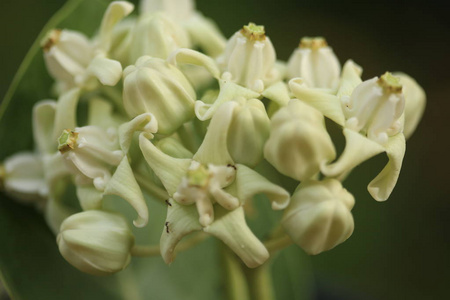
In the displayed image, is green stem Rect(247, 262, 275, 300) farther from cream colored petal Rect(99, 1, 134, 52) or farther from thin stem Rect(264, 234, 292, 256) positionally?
cream colored petal Rect(99, 1, 134, 52)

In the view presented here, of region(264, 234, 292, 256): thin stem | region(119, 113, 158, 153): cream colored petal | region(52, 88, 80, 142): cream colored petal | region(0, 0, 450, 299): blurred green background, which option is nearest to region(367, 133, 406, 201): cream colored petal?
region(264, 234, 292, 256): thin stem

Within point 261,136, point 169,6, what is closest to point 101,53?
point 169,6

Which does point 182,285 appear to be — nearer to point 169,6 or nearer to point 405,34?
point 169,6

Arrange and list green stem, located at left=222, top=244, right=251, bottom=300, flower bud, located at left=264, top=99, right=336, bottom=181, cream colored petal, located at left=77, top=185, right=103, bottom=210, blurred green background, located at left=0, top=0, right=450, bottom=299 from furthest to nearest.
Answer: blurred green background, located at left=0, top=0, right=450, bottom=299
green stem, located at left=222, top=244, right=251, bottom=300
cream colored petal, located at left=77, top=185, right=103, bottom=210
flower bud, located at left=264, top=99, right=336, bottom=181

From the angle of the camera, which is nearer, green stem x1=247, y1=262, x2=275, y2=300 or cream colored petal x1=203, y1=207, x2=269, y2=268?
cream colored petal x1=203, y1=207, x2=269, y2=268

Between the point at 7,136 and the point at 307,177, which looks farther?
the point at 7,136
